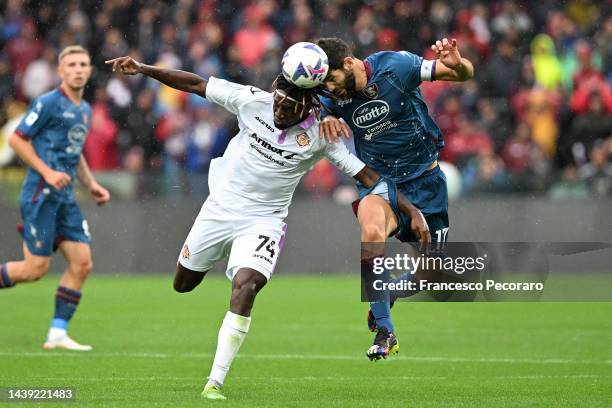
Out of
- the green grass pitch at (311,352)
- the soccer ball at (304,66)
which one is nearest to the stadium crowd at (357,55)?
the green grass pitch at (311,352)

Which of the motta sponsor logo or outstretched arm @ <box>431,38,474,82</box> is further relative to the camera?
the motta sponsor logo

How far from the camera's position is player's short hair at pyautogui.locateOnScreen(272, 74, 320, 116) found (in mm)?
9602

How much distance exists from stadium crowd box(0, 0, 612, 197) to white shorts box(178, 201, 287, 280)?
34.8 feet

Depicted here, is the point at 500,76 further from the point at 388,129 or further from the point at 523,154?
the point at 388,129

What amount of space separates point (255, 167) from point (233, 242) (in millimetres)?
608

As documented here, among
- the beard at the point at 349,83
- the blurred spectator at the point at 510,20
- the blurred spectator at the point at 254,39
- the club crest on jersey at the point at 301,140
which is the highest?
the blurred spectator at the point at 510,20

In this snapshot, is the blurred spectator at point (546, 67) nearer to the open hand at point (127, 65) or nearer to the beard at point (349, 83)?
the beard at point (349, 83)

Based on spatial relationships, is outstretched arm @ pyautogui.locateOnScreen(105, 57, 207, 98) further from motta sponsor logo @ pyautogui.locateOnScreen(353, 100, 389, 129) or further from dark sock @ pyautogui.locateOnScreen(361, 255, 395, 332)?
dark sock @ pyautogui.locateOnScreen(361, 255, 395, 332)

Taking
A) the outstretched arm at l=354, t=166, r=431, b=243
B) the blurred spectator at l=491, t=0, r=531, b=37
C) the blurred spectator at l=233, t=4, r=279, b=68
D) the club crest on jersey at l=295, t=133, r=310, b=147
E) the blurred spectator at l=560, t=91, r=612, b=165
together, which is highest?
the blurred spectator at l=491, t=0, r=531, b=37

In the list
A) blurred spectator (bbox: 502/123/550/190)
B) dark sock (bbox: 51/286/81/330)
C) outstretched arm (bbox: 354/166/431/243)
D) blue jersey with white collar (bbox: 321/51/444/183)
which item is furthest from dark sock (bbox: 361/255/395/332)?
blurred spectator (bbox: 502/123/550/190)

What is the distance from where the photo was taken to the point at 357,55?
74.1ft

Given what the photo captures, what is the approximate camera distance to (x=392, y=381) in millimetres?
10758

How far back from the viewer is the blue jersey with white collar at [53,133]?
12805 millimetres

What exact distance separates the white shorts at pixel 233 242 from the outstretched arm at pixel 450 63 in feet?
5.78
